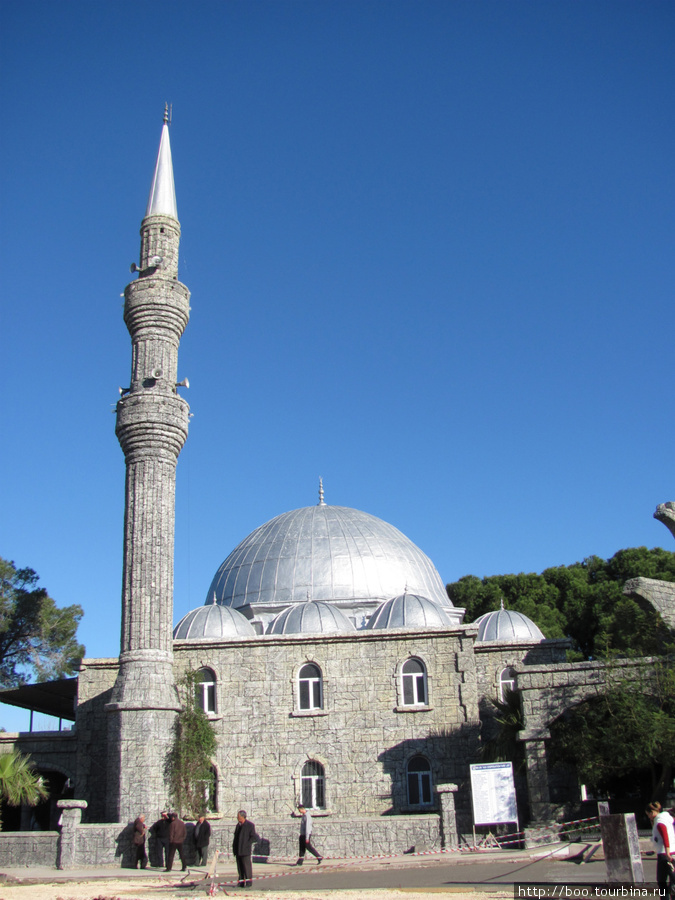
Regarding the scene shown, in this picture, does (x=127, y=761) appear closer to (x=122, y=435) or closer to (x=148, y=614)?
(x=148, y=614)

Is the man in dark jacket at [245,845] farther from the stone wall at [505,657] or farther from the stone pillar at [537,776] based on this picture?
the stone wall at [505,657]

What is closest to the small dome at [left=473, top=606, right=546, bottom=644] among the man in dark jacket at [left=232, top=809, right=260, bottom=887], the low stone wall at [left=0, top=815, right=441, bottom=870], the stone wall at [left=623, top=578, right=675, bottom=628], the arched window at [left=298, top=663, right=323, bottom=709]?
the arched window at [left=298, top=663, right=323, bottom=709]

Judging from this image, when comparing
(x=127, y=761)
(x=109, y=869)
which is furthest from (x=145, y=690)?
(x=109, y=869)

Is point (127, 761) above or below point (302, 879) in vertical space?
above

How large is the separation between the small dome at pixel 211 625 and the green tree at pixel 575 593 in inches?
558

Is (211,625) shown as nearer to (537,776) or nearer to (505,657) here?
(505,657)

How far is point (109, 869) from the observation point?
1412cm

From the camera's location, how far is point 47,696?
2488 cm

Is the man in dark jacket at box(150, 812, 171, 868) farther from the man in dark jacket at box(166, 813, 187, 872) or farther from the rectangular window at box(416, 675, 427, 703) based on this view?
the rectangular window at box(416, 675, 427, 703)

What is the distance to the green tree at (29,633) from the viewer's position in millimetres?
26734

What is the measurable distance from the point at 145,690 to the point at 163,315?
27.7ft

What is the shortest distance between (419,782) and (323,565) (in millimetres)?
7976

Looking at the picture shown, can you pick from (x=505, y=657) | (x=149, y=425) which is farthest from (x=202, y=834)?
(x=505, y=657)

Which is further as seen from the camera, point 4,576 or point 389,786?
point 4,576
